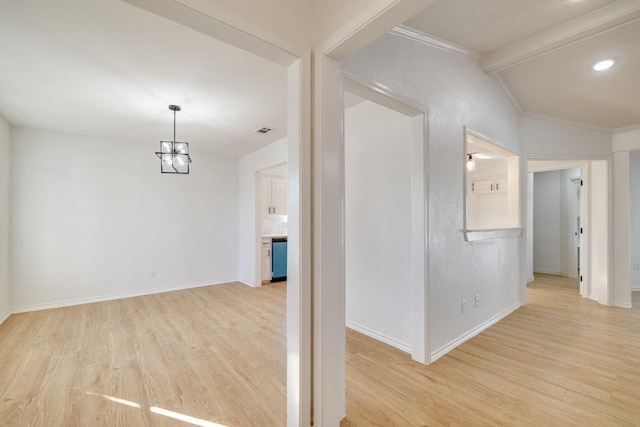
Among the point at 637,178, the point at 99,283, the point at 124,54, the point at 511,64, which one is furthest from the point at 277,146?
the point at 637,178

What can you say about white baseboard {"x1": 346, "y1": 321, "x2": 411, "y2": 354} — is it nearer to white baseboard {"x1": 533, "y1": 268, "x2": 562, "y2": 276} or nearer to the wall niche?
the wall niche

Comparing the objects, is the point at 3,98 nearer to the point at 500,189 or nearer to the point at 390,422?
the point at 390,422

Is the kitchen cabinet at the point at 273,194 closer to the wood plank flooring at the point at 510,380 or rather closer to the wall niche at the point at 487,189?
the wood plank flooring at the point at 510,380

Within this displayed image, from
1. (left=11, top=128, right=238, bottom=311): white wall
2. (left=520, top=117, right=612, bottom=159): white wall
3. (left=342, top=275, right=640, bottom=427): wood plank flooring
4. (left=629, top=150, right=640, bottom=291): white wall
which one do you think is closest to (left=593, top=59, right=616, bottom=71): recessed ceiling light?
(left=520, top=117, right=612, bottom=159): white wall

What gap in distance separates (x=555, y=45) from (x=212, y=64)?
123 inches

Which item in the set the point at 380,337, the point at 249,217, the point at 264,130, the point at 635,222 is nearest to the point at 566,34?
the point at 380,337

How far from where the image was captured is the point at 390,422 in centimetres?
168

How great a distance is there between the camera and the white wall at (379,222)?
2570 mm

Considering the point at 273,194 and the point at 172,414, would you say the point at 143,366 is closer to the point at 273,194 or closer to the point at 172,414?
the point at 172,414

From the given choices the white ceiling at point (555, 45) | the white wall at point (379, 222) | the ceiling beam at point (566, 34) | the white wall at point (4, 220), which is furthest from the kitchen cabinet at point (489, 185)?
the white wall at point (4, 220)

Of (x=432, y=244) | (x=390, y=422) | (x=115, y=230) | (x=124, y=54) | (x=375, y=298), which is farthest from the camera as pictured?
(x=115, y=230)

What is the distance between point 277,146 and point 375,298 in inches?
116

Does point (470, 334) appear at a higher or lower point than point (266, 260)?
lower

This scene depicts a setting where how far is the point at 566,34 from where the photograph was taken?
2.40 metres
